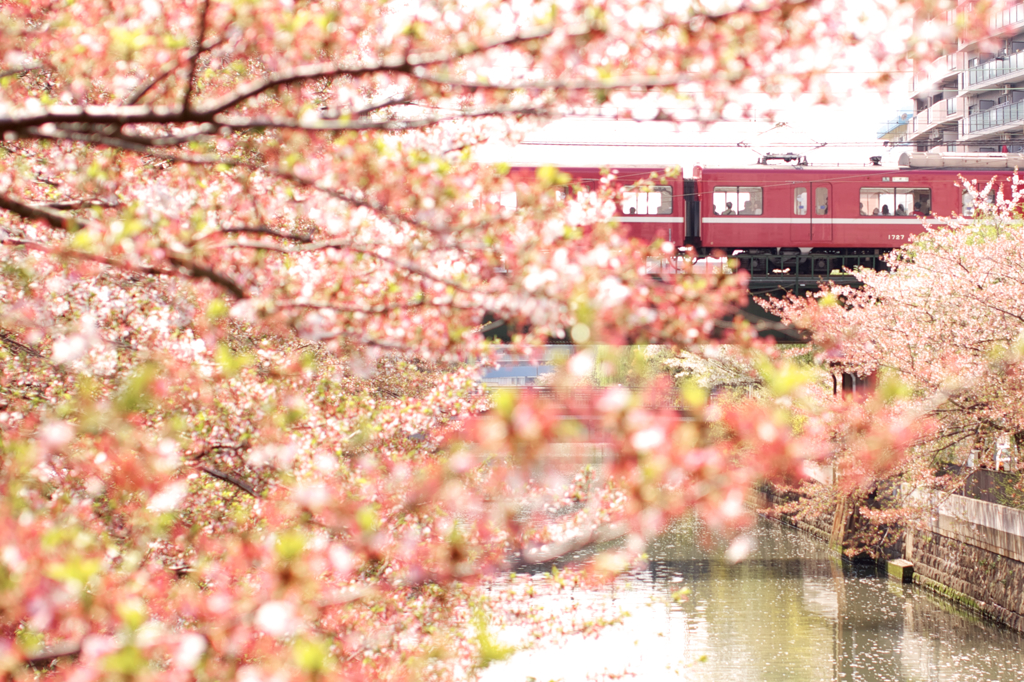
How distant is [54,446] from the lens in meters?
2.94

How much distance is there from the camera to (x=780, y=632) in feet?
56.0

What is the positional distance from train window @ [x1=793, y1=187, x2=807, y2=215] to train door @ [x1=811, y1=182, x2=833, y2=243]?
211mm

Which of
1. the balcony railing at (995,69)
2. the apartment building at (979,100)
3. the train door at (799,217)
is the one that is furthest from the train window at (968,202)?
the balcony railing at (995,69)

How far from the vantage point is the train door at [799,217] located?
Answer: 67.7 feet

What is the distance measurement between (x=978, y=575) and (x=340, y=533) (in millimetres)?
16994

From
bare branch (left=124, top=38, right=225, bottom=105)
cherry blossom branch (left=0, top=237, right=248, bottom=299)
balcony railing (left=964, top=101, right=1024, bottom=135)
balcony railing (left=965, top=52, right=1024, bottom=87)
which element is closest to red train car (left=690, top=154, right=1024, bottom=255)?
bare branch (left=124, top=38, right=225, bottom=105)

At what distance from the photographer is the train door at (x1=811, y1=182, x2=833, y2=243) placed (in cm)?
2072

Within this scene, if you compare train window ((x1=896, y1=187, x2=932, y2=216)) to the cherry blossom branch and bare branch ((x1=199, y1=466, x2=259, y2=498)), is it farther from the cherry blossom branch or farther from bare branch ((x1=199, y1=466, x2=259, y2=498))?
the cherry blossom branch

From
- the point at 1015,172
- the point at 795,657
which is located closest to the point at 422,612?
the point at 795,657

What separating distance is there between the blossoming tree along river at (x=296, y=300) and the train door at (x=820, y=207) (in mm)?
17560

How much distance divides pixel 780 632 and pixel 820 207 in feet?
30.9

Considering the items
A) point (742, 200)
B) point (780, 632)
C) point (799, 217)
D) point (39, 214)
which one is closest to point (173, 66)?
point (39, 214)

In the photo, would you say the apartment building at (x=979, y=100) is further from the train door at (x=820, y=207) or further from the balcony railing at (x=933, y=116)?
the train door at (x=820, y=207)

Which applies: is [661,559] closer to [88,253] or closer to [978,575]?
[978,575]
